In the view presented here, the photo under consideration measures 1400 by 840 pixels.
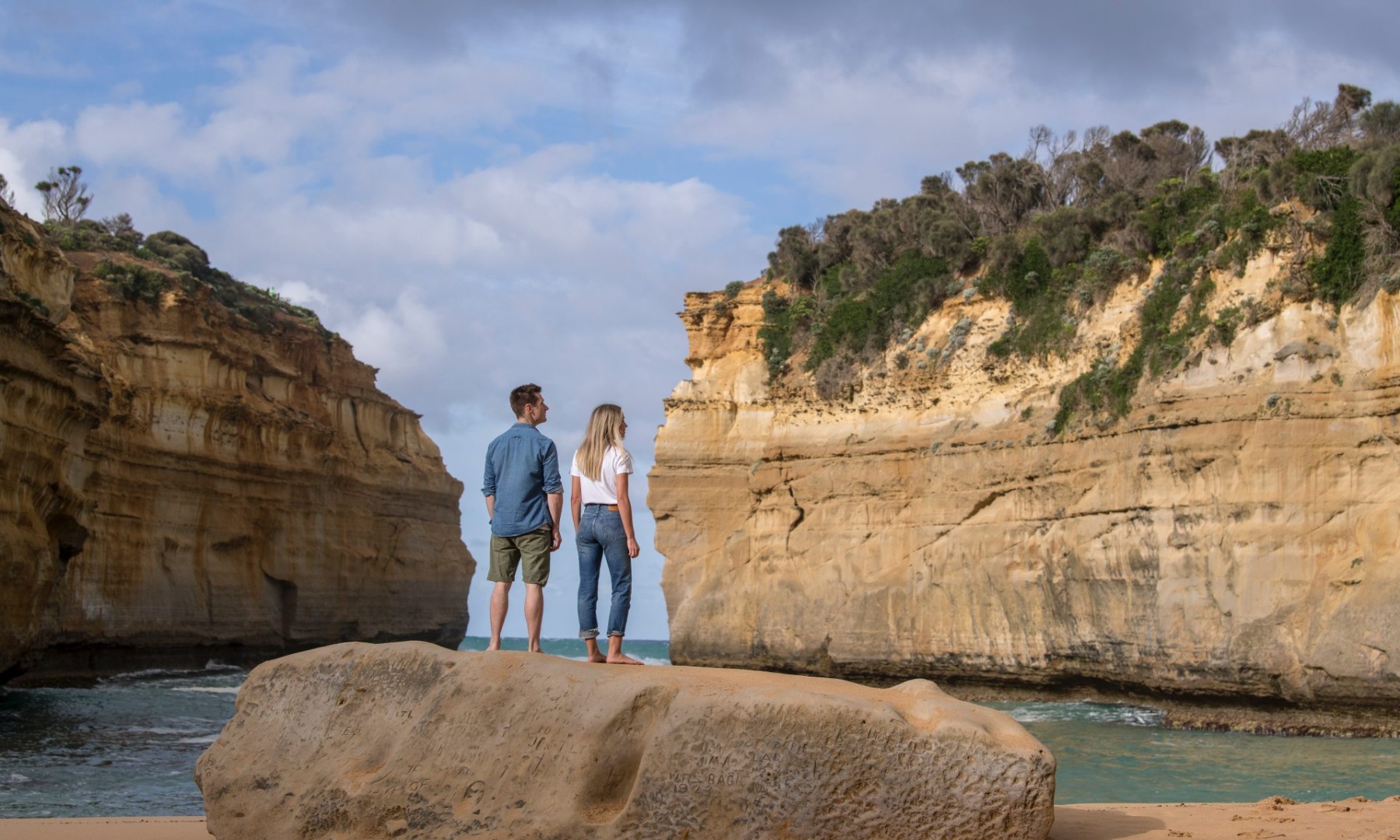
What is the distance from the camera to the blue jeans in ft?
27.5

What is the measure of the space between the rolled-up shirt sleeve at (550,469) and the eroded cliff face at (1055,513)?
13.4 meters

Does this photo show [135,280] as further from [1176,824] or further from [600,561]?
[1176,824]

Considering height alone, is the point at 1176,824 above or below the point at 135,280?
below

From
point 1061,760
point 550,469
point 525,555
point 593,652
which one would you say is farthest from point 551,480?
point 1061,760

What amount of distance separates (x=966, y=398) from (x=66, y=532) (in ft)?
53.7

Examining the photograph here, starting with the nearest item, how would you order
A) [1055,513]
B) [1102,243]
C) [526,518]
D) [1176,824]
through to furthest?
[1176,824] → [526,518] → [1055,513] → [1102,243]

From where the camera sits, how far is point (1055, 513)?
2322 cm

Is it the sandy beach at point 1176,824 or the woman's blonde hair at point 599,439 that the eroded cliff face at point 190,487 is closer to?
the sandy beach at point 1176,824

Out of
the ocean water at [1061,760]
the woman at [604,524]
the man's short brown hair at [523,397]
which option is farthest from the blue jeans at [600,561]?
the ocean water at [1061,760]

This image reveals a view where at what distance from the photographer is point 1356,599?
58.8ft

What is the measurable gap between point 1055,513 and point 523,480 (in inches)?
653

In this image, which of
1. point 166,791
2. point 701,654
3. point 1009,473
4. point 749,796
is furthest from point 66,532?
point 749,796

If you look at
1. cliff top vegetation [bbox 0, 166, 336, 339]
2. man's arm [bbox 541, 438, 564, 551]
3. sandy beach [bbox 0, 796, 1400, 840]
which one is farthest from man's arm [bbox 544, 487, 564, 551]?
cliff top vegetation [bbox 0, 166, 336, 339]

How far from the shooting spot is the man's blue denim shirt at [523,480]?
8336 millimetres
